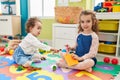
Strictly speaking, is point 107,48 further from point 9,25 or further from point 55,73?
point 9,25

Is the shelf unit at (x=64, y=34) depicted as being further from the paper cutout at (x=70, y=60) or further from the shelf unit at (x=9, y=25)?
the shelf unit at (x=9, y=25)

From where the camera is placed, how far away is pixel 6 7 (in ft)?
10.1

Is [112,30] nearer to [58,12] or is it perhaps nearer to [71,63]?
[71,63]

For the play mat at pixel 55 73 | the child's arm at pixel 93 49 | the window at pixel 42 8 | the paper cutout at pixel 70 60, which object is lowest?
the play mat at pixel 55 73

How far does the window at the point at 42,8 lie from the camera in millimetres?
2982

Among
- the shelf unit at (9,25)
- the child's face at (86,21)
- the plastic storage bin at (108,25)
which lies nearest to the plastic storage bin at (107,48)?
the plastic storage bin at (108,25)

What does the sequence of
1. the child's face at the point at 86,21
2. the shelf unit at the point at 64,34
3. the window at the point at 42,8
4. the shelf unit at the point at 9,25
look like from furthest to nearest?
the window at the point at 42,8 < the shelf unit at the point at 9,25 < the shelf unit at the point at 64,34 < the child's face at the point at 86,21

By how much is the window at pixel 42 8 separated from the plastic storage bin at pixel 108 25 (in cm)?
138

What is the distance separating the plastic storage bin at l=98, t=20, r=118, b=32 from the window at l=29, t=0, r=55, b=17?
1.38 m

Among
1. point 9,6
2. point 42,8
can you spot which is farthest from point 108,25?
point 9,6

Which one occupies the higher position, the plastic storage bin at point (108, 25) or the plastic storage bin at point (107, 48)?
the plastic storage bin at point (108, 25)

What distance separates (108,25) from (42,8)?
1647 mm

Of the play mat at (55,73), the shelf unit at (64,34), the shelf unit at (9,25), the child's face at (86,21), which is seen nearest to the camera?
the play mat at (55,73)

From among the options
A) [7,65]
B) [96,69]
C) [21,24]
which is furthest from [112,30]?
[21,24]
